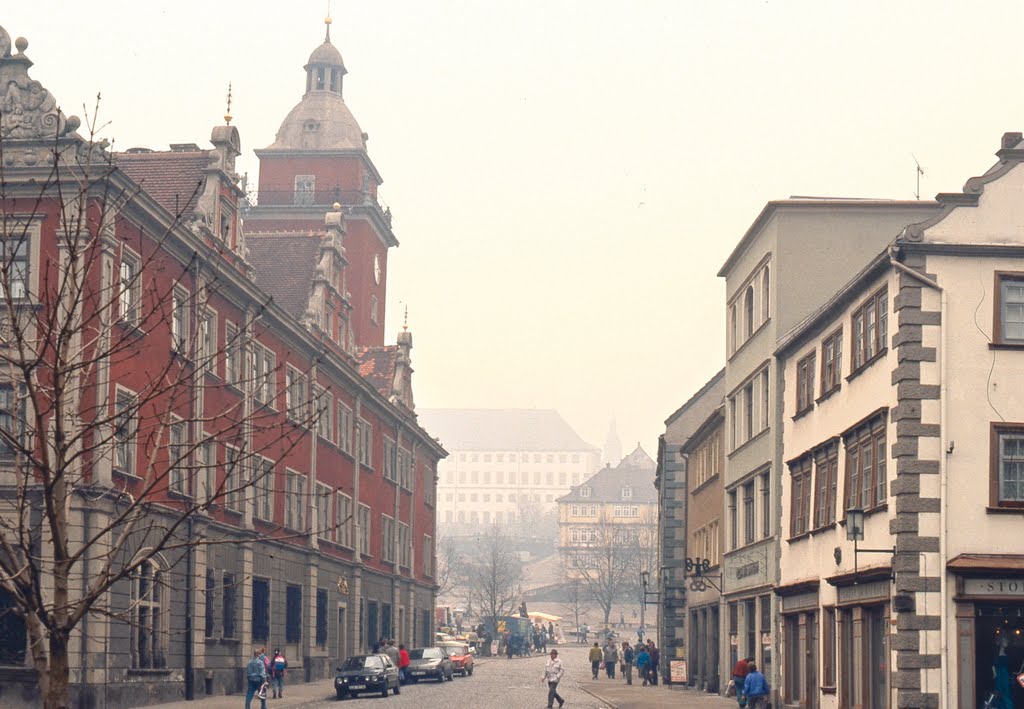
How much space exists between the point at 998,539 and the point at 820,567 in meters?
8.21

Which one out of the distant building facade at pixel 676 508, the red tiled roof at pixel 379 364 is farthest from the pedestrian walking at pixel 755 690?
the red tiled roof at pixel 379 364

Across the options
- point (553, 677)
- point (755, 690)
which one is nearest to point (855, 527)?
point (755, 690)

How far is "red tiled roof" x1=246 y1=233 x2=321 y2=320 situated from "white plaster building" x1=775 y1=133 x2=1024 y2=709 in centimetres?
3552

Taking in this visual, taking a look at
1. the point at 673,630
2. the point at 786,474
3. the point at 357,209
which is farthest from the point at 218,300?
the point at 357,209

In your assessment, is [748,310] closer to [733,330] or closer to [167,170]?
[733,330]

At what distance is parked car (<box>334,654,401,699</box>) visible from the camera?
50.6 m

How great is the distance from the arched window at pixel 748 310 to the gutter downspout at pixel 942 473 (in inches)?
705

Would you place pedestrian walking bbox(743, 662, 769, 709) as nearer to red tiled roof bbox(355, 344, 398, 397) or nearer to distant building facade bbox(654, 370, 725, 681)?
distant building facade bbox(654, 370, 725, 681)

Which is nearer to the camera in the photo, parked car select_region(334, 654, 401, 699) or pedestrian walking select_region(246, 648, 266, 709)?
pedestrian walking select_region(246, 648, 266, 709)

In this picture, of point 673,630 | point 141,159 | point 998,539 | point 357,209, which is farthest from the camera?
point 357,209

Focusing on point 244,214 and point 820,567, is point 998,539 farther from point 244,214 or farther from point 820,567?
point 244,214

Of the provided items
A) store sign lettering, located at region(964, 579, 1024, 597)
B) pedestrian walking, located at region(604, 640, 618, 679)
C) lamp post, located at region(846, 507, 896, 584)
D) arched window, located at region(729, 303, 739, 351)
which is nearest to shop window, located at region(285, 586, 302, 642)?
arched window, located at region(729, 303, 739, 351)

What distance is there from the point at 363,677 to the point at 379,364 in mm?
35290

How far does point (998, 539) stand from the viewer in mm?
31672
